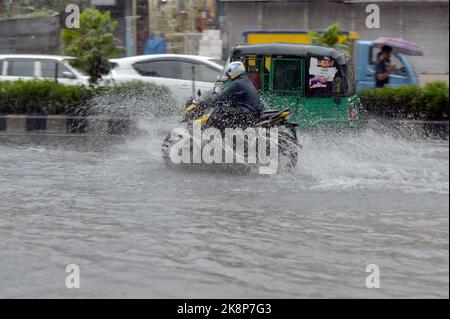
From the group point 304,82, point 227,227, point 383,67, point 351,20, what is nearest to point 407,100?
point 304,82

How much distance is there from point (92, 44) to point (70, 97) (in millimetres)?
1114

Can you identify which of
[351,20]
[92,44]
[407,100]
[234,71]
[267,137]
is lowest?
[267,137]

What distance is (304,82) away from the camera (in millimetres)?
12844

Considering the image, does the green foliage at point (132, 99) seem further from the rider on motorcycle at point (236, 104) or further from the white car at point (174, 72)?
the rider on motorcycle at point (236, 104)

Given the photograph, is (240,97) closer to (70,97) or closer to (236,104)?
(236,104)

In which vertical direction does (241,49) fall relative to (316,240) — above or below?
above

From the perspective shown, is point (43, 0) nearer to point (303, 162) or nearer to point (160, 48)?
point (160, 48)

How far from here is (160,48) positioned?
2439 centimetres

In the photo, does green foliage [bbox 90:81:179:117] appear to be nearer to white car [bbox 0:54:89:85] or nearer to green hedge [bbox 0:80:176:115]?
green hedge [bbox 0:80:176:115]

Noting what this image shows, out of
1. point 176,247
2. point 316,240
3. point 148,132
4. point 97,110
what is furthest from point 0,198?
point 97,110

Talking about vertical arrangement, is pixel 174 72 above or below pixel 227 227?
above

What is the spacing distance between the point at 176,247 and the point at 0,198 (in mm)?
2889

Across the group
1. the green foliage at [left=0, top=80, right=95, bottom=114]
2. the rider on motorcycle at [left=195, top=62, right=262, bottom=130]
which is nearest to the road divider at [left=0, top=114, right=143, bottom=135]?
the green foliage at [left=0, top=80, right=95, bottom=114]

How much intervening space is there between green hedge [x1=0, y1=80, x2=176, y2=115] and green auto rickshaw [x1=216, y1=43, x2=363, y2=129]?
2.54 metres
